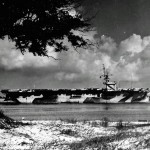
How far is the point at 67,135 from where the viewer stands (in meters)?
12.6

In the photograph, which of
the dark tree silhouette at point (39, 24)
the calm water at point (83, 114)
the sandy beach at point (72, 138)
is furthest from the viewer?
the calm water at point (83, 114)

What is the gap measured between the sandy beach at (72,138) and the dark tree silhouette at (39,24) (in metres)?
3.74

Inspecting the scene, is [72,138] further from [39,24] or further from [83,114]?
[83,114]

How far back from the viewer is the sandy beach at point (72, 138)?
8.33m

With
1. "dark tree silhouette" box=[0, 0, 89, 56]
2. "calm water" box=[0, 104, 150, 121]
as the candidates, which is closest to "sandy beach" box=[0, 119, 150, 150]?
"dark tree silhouette" box=[0, 0, 89, 56]

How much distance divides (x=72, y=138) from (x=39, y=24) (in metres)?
5.13

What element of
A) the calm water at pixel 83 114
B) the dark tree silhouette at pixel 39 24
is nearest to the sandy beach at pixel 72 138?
the dark tree silhouette at pixel 39 24

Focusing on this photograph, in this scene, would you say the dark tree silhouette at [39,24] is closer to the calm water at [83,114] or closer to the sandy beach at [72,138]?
the sandy beach at [72,138]

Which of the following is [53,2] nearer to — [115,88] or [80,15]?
[80,15]

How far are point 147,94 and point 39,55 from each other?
104 metres

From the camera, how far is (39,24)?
46.0 ft

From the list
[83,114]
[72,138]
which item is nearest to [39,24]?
[72,138]

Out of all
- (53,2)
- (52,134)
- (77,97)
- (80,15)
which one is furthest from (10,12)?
(77,97)

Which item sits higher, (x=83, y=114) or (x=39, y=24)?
(x=39, y=24)
